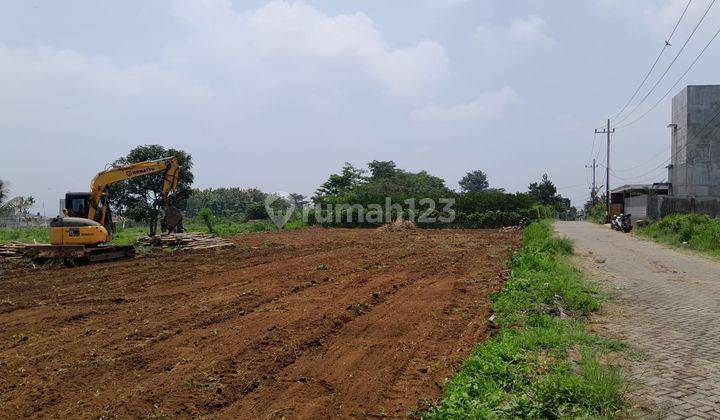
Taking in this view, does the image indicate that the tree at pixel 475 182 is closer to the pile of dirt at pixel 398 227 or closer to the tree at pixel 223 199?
the tree at pixel 223 199

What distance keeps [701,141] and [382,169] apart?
108ft

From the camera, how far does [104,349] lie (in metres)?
5.76

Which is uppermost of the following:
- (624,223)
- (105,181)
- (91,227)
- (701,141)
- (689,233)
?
(701,141)

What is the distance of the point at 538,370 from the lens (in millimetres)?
4801

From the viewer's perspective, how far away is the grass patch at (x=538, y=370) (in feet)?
12.9

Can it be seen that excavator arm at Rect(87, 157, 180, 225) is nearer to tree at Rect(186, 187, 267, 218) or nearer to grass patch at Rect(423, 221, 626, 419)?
grass patch at Rect(423, 221, 626, 419)

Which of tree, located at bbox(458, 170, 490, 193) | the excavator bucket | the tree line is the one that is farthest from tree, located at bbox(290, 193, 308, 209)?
tree, located at bbox(458, 170, 490, 193)

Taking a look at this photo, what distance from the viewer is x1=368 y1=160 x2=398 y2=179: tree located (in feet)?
202

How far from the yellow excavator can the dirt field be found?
2456 millimetres

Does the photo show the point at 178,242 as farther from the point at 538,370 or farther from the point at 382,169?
the point at 382,169

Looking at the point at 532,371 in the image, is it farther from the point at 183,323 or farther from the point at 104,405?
the point at 183,323

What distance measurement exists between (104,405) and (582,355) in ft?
15.1

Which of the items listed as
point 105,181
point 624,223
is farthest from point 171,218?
point 624,223

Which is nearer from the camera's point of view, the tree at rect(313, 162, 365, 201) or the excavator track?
the excavator track
